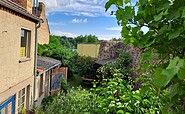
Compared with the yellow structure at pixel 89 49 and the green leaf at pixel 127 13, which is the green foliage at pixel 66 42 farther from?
the green leaf at pixel 127 13

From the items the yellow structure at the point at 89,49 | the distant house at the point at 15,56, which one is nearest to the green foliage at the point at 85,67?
the yellow structure at the point at 89,49

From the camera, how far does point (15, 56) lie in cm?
859

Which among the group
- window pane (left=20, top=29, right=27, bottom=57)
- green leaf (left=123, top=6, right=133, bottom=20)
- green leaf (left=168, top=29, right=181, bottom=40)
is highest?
green leaf (left=123, top=6, right=133, bottom=20)

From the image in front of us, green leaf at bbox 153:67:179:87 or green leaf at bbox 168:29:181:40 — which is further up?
green leaf at bbox 168:29:181:40

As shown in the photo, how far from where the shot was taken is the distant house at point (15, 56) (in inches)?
288

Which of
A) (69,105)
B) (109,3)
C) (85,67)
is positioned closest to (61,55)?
(85,67)

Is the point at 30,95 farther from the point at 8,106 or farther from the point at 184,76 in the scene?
the point at 184,76

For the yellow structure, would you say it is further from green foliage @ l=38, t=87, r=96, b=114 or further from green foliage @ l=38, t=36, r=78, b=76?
green foliage @ l=38, t=87, r=96, b=114

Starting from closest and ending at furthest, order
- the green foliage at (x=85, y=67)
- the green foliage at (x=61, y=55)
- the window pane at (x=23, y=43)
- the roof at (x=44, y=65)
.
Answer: the window pane at (x=23, y=43) < the roof at (x=44, y=65) < the green foliage at (x=61, y=55) < the green foliage at (x=85, y=67)

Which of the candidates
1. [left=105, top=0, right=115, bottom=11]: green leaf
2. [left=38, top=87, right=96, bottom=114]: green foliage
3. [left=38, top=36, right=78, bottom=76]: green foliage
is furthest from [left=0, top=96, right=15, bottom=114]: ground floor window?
[left=38, top=36, right=78, bottom=76]: green foliage

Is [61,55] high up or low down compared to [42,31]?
down

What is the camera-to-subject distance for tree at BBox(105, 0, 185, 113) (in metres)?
1.29

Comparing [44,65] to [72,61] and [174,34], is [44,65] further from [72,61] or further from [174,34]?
[174,34]

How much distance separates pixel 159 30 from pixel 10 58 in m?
7.44
